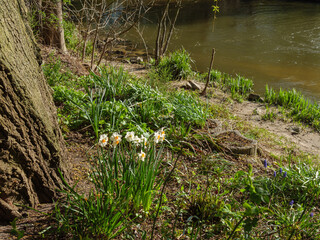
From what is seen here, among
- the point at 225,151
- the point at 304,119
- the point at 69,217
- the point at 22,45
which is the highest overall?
the point at 22,45

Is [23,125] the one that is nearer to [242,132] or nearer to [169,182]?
[169,182]

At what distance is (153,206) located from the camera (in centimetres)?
262

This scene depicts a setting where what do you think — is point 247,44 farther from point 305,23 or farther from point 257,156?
point 257,156

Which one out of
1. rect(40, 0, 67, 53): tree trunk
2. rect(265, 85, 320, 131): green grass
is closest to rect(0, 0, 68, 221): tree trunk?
rect(40, 0, 67, 53): tree trunk

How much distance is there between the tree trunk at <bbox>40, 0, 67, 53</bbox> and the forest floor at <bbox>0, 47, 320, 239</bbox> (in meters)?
0.44

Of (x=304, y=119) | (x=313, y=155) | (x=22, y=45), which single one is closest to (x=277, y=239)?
(x=22, y=45)

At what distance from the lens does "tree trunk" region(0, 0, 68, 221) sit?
200cm

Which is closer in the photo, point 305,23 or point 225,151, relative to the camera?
point 225,151

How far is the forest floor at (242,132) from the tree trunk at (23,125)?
0.47 ft

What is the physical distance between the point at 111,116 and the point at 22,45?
1.70 meters

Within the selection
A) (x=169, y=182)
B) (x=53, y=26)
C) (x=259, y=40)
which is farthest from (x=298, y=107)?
(x=259, y=40)

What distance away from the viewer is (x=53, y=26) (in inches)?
253

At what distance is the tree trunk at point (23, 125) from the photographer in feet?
6.55

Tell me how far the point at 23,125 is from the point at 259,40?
36.2 ft
